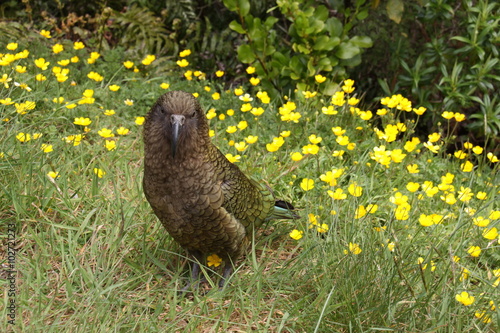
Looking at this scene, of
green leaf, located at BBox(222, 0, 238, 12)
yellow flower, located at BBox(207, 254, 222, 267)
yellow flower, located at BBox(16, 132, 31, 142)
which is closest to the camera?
yellow flower, located at BBox(207, 254, 222, 267)

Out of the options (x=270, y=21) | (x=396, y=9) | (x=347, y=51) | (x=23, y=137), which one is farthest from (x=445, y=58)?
(x=23, y=137)

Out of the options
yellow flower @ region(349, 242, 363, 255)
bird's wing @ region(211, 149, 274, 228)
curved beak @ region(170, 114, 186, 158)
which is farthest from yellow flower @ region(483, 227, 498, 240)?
curved beak @ region(170, 114, 186, 158)

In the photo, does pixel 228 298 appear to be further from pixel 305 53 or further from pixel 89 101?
pixel 305 53

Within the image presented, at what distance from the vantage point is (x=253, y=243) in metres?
2.88

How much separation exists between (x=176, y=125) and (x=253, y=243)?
756 mm

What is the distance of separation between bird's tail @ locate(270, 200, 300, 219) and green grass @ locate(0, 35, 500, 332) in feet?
0.23

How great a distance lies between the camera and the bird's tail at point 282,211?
3.22 m

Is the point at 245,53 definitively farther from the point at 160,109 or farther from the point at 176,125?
the point at 176,125

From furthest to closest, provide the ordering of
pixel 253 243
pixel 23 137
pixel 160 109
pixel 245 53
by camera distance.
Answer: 1. pixel 245 53
2. pixel 23 137
3. pixel 253 243
4. pixel 160 109

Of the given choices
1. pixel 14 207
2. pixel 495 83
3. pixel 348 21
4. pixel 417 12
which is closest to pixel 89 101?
pixel 14 207

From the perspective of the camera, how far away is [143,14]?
219 inches

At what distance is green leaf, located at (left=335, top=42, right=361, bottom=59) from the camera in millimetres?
4645

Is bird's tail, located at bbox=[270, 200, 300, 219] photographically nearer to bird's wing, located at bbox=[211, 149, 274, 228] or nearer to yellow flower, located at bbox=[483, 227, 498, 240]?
bird's wing, located at bbox=[211, 149, 274, 228]

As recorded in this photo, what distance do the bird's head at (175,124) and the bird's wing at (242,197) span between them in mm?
235
